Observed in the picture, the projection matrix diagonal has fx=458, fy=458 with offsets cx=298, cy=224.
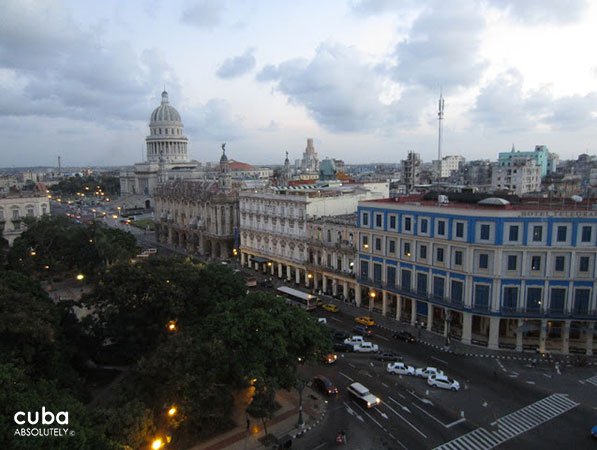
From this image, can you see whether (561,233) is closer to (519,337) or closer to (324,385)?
(519,337)

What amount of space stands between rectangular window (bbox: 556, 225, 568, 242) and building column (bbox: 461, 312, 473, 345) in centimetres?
1196

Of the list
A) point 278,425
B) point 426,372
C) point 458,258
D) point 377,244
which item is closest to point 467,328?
point 458,258

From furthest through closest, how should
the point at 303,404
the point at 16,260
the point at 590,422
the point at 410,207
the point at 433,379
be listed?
1. the point at 16,260
2. the point at 410,207
3. the point at 433,379
4. the point at 303,404
5. the point at 590,422

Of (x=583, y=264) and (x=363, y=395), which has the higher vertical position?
(x=583, y=264)

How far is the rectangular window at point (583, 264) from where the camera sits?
46.7 m

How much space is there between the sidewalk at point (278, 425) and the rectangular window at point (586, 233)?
102ft

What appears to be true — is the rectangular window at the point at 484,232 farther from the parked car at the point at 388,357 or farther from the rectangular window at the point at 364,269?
the rectangular window at the point at 364,269

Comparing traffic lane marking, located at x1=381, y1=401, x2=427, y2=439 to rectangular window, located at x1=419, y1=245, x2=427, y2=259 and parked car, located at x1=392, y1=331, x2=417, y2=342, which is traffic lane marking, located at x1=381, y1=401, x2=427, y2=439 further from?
rectangular window, located at x1=419, y1=245, x2=427, y2=259

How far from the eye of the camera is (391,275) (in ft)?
191

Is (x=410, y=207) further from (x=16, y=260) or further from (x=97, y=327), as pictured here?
(x=16, y=260)

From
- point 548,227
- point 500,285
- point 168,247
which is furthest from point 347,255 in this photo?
point 168,247

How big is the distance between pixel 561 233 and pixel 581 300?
23.6 ft

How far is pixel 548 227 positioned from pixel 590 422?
1945cm

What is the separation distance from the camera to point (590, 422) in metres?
34.8
